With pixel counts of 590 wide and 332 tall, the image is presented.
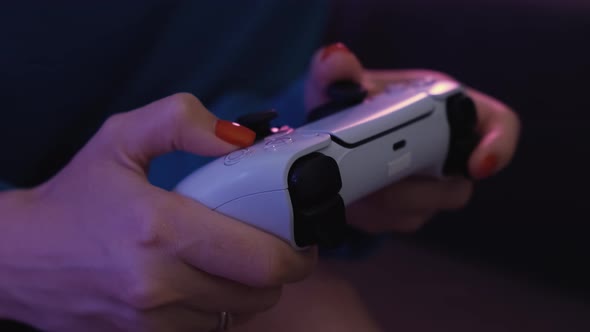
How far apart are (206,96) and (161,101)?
0.20m

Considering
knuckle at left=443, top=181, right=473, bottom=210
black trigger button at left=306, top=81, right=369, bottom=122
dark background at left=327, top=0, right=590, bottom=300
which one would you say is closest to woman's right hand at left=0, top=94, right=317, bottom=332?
black trigger button at left=306, top=81, right=369, bottom=122

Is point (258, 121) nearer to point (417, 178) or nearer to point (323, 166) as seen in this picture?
point (323, 166)

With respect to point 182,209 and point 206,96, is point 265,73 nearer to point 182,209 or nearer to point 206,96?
point 206,96

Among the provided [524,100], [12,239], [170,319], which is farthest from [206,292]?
[524,100]

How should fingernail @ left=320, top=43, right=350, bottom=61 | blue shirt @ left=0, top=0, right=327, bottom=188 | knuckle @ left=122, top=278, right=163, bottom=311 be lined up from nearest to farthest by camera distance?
knuckle @ left=122, top=278, right=163, bottom=311, blue shirt @ left=0, top=0, right=327, bottom=188, fingernail @ left=320, top=43, right=350, bottom=61

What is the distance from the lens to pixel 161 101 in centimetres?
33

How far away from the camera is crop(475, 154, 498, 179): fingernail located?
455 millimetres

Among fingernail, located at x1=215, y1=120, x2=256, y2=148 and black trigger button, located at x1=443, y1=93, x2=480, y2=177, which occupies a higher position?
fingernail, located at x1=215, y1=120, x2=256, y2=148

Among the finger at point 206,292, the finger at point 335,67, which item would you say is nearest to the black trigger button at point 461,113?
the finger at point 335,67

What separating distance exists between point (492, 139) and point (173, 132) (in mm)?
293

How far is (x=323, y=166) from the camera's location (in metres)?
0.31

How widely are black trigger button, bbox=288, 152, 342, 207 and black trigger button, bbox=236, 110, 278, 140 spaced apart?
52 millimetres

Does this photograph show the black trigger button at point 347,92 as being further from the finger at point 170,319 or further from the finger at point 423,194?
the finger at point 170,319

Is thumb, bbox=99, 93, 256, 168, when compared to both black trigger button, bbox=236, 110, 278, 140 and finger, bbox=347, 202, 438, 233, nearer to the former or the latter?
black trigger button, bbox=236, 110, 278, 140
